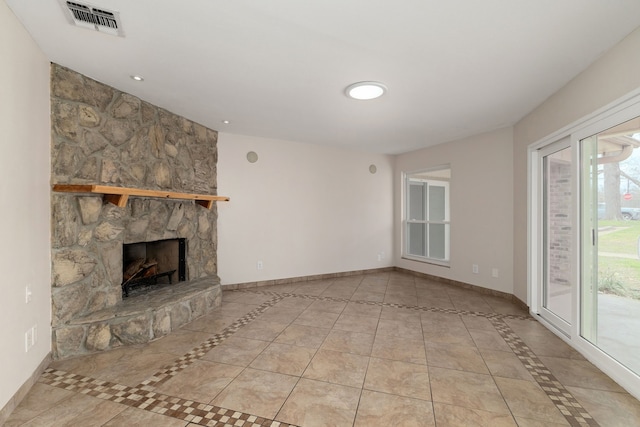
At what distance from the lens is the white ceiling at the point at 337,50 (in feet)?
5.52

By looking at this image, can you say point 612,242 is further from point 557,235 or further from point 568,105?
point 568,105

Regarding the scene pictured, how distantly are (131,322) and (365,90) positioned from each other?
2.89 m

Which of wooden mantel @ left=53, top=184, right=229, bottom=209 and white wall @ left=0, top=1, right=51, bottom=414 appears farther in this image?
wooden mantel @ left=53, top=184, right=229, bottom=209

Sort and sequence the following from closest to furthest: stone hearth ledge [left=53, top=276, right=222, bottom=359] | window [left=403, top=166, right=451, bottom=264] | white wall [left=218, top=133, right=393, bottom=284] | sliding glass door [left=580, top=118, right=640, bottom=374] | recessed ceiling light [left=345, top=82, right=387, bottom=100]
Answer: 1. sliding glass door [left=580, top=118, right=640, bottom=374]
2. stone hearth ledge [left=53, top=276, right=222, bottom=359]
3. recessed ceiling light [left=345, top=82, right=387, bottom=100]
4. white wall [left=218, top=133, right=393, bottom=284]
5. window [left=403, top=166, right=451, bottom=264]

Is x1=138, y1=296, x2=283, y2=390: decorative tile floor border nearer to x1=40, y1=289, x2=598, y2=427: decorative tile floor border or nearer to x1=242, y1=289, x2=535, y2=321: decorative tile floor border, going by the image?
x1=40, y1=289, x2=598, y2=427: decorative tile floor border

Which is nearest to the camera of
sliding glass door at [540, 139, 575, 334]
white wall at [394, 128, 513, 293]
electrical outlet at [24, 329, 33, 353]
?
electrical outlet at [24, 329, 33, 353]

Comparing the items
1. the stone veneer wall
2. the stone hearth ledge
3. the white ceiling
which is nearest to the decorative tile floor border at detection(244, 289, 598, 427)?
the stone hearth ledge

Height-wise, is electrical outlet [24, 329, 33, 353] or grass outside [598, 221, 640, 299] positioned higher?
grass outside [598, 221, 640, 299]

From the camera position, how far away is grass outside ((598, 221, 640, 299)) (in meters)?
2.02

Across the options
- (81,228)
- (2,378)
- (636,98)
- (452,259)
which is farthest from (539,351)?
(81,228)

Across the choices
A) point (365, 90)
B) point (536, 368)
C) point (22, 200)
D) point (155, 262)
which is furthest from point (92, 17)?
point (536, 368)

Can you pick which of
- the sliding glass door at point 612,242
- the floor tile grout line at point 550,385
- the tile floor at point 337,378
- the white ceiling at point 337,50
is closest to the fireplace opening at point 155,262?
the tile floor at point 337,378

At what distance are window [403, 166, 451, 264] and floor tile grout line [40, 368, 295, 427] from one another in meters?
4.18

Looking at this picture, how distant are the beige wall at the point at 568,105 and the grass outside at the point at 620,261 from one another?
0.90 meters
